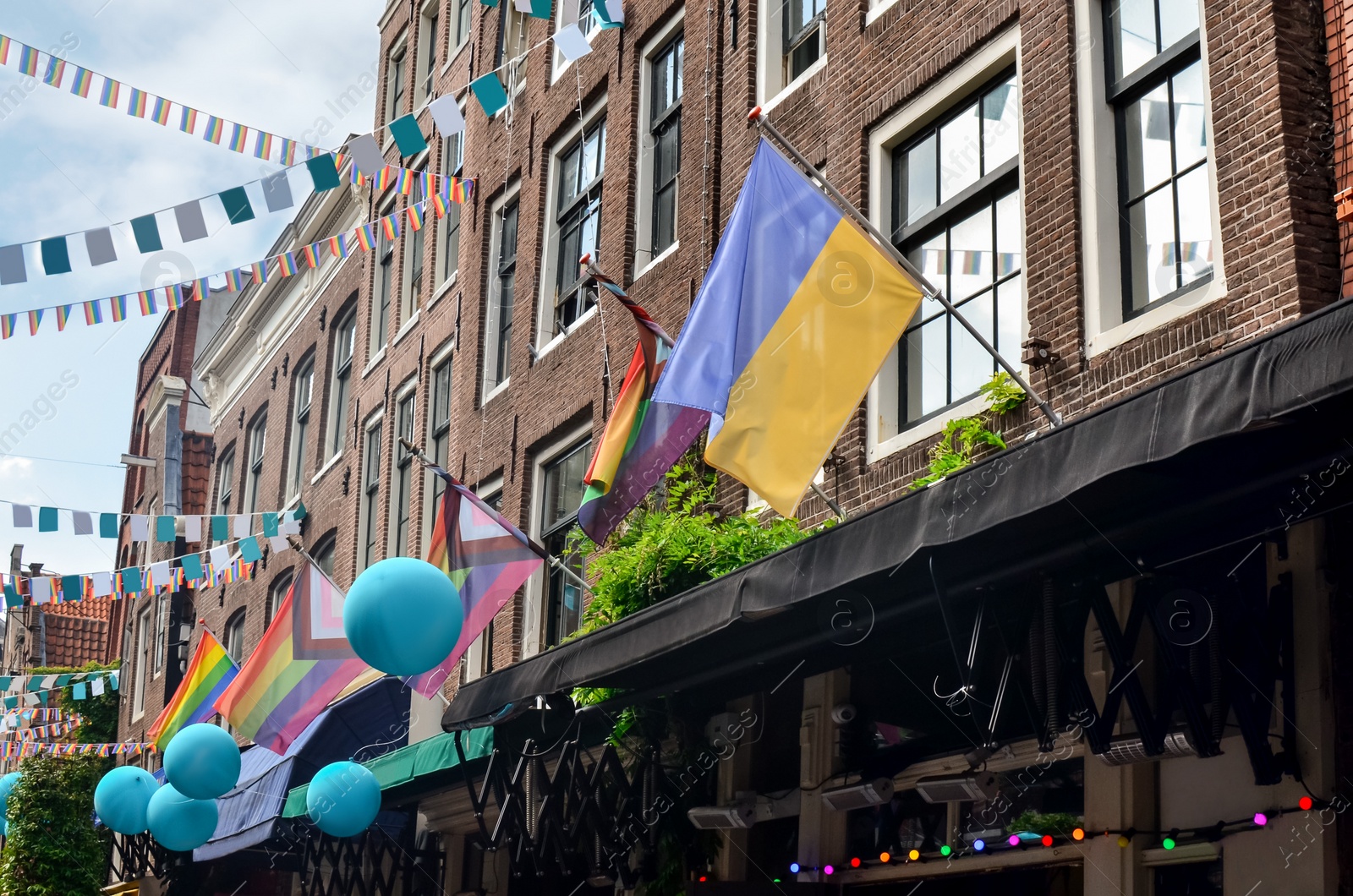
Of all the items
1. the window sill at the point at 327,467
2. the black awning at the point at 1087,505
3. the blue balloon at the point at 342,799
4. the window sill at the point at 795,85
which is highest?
the window sill at the point at 795,85

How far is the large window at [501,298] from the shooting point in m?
17.9

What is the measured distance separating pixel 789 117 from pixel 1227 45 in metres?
4.99

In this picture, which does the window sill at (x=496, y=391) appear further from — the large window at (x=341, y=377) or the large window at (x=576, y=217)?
the large window at (x=341, y=377)

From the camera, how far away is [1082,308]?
8.88 meters

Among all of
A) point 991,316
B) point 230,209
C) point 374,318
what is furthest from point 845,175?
point 374,318

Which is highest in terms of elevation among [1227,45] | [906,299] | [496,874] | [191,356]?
[191,356]

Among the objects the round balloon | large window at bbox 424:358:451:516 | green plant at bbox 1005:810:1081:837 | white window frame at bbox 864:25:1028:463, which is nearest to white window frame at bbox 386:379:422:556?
large window at bbox 424:358:451:516

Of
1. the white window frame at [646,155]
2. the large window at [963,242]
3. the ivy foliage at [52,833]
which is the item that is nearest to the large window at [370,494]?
the ivy foliage at [52,833]

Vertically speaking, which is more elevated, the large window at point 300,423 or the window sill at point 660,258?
the large window at point 300,423

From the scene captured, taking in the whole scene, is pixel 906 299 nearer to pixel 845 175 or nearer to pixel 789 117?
pixel 845 175

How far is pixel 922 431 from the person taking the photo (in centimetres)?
1010

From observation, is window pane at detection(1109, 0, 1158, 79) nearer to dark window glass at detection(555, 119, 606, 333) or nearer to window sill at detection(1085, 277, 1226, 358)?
window sill at detection(1085, 277, 1226, 358)

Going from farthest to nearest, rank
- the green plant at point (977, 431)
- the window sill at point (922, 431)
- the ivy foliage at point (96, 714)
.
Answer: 1. the ivy foliage at point (96, 714)
2. the window sill at point (922, 431)
3. the green plant at point (977, 431)

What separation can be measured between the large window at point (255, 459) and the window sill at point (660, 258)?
52.2ft
